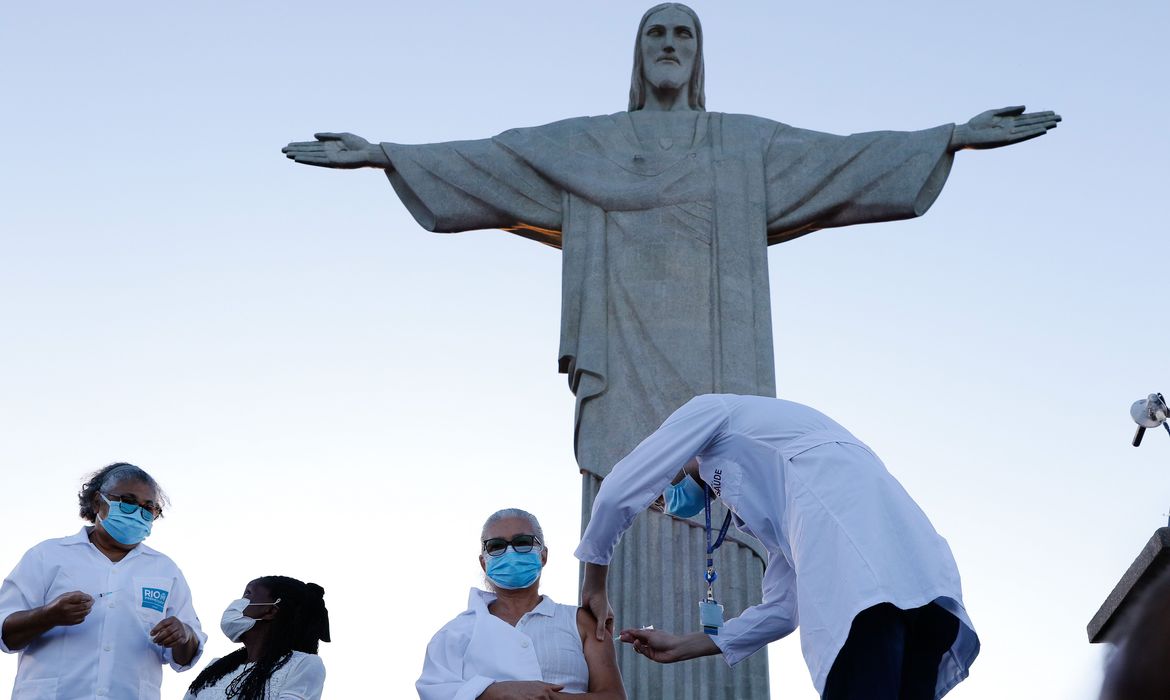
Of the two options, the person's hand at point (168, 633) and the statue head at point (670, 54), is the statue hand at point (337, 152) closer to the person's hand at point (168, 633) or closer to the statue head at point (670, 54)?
the statue head at point (670, 54)

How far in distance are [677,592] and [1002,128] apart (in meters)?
3.60

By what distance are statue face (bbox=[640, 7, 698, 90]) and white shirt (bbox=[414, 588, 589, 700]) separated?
4839 millimetres

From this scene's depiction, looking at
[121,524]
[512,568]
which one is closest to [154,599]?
[121,524]

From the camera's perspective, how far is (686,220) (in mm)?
9039

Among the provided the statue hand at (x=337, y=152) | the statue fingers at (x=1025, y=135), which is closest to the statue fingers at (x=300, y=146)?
the statue hand at (x=337, y=152)

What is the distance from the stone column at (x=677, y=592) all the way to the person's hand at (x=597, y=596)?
2313mm

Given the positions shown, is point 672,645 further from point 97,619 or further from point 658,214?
point 658,214

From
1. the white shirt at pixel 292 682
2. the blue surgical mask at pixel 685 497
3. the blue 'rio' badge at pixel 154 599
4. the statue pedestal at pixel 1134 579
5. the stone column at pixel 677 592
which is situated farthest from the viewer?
the stone column at pixel 677 592

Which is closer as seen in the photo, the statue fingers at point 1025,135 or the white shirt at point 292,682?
the white shirt at point 292,682

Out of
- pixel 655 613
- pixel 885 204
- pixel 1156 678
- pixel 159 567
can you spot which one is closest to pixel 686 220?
pixel 885 204

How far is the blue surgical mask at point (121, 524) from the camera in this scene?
6453 millimetres

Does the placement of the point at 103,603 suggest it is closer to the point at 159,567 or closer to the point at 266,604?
the point at 159,567

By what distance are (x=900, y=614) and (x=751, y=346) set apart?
447 cm

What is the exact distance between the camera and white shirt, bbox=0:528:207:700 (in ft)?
20.1
